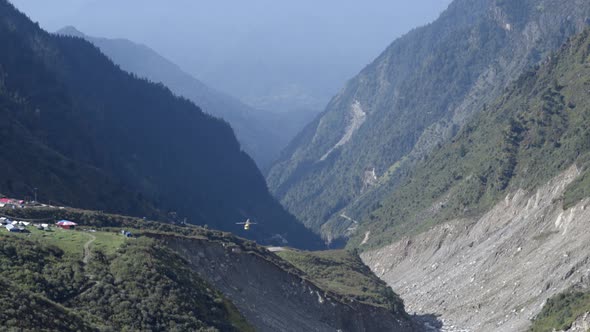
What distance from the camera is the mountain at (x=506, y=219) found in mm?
108062

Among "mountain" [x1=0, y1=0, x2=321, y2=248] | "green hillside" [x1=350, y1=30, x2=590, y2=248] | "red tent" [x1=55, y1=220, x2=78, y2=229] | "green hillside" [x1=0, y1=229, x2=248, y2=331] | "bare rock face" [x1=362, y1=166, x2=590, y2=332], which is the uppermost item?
"mountain" [x1=0, y1=0, x2=321, y2=248]

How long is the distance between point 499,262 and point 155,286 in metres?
64.2

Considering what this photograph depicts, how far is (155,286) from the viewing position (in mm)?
66375

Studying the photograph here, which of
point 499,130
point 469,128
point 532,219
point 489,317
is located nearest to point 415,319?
point 489,317

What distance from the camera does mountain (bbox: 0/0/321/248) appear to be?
116m

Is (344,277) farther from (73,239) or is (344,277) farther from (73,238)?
(73,239)

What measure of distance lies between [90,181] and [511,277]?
4581 cm

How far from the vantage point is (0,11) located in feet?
540

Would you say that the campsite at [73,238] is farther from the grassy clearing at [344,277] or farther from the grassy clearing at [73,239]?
the grassy clearing at [344,277]

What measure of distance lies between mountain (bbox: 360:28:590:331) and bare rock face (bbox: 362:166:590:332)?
0.57 ft

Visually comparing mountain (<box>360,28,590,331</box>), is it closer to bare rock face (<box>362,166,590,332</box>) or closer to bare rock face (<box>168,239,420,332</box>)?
bare rock face (<box>362,166,590,332</box>)

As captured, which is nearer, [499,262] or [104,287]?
[104,287]

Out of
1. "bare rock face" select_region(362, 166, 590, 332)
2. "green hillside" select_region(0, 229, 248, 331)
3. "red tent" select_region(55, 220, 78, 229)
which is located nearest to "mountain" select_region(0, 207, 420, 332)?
"green hillside" select_region(0, 229, 248, 331)

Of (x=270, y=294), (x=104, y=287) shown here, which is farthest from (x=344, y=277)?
(x=104, y=287)
